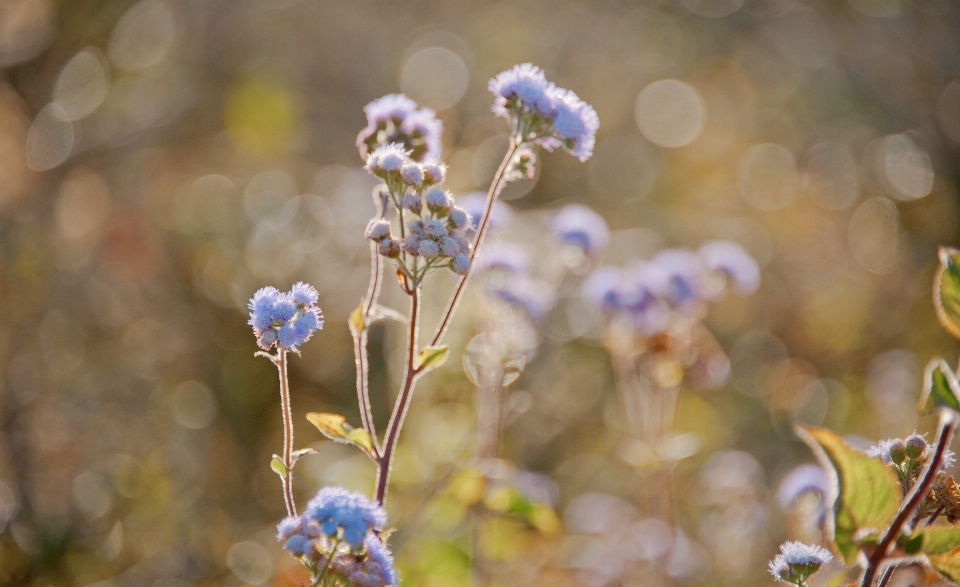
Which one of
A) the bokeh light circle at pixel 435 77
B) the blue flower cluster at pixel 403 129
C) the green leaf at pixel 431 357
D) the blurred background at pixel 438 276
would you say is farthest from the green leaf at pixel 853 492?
the bokeh light circle at pixel 435 77

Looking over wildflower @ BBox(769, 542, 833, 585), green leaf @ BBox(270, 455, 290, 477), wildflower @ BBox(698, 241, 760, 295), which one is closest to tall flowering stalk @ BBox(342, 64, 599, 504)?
green leaf @ BBox(270, 455, 290, 477)

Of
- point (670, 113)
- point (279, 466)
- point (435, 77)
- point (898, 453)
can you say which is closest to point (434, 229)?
point (279, 466)

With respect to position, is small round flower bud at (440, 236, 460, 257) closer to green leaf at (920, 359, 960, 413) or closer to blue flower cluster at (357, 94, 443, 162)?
blue flower cluster at (357, 94, 443, 162)

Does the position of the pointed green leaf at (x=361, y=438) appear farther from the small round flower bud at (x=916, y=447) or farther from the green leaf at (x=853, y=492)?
the small round flower bud at (x=916, y=447)

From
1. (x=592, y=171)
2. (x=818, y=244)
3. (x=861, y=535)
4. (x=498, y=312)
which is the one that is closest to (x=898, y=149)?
(x=818, y=244)

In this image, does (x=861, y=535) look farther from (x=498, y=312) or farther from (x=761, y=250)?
(x=761, y=250)

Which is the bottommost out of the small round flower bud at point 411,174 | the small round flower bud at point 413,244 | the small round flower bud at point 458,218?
the small round flower bud at point 413,244
